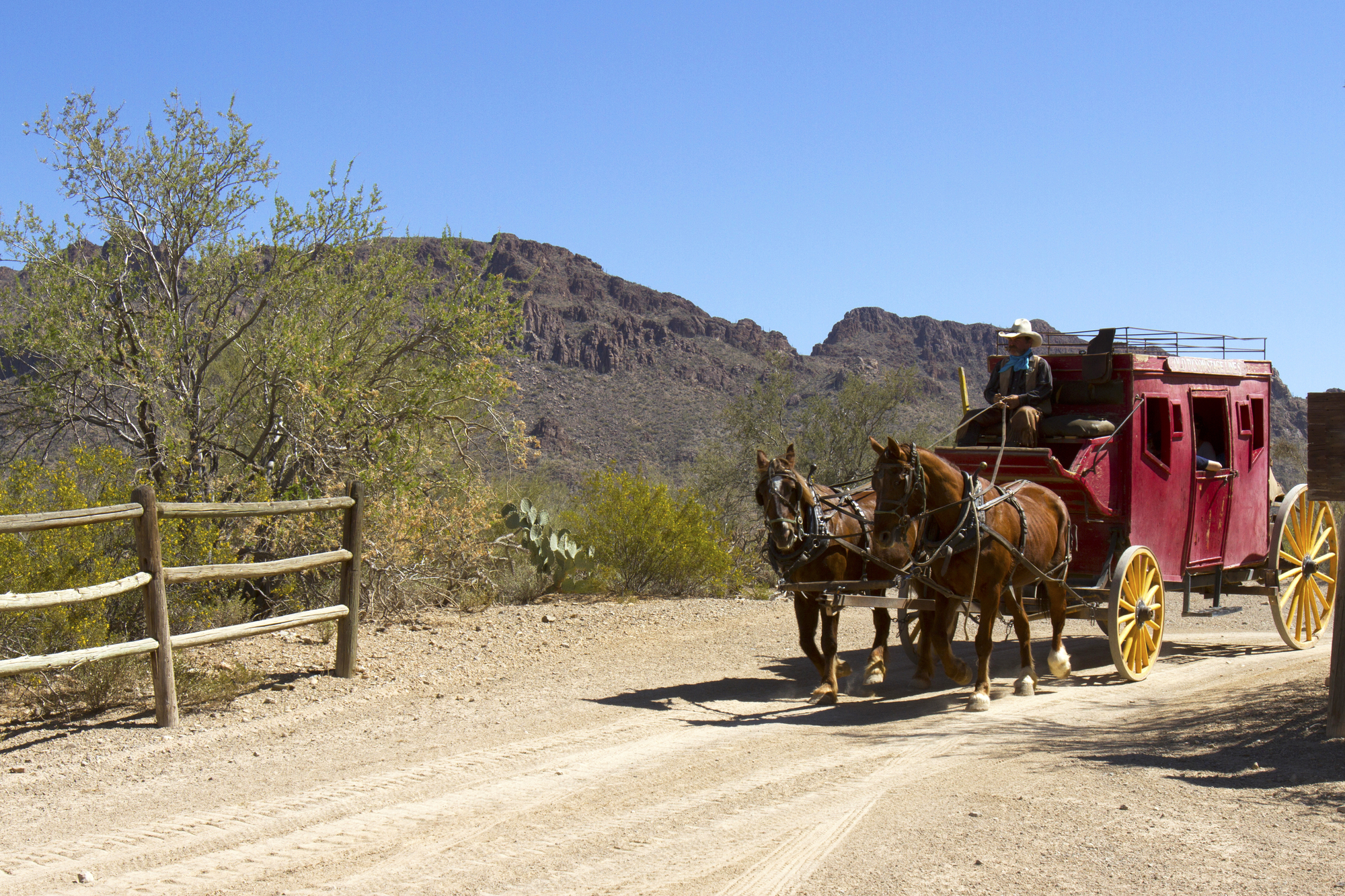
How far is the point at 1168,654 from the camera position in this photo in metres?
11.5

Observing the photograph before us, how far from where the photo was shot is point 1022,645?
9227 millimetres

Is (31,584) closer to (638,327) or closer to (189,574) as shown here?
(189,574)

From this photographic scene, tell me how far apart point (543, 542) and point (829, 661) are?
22.8ft

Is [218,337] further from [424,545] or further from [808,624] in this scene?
[808,624]

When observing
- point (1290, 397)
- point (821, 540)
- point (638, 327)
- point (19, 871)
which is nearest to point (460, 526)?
point (821, 540)

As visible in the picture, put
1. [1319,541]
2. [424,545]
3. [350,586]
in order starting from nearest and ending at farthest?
[350,586] → [1319,541] → [424,545]

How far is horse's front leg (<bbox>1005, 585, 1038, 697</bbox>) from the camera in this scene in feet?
29.3

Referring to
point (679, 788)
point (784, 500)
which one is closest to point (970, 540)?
point (784, 500)

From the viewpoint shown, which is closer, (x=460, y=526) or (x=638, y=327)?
(x=460, y=526)

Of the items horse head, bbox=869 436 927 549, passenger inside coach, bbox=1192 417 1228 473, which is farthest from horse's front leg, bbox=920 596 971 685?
passenger inside coach, bbox=1192 417 1228 473

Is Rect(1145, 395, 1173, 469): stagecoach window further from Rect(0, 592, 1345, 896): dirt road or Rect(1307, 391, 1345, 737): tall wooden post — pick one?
Rect(1307, 391, 1345, 737): tall wooden post

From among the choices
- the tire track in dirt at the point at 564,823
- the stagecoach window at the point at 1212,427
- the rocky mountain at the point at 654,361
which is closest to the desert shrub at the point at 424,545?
the tire track in dirt at the point at 564,823

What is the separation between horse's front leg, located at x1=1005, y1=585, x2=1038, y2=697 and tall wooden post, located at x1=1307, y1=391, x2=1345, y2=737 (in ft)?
8.14

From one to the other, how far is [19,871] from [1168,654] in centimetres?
1058
